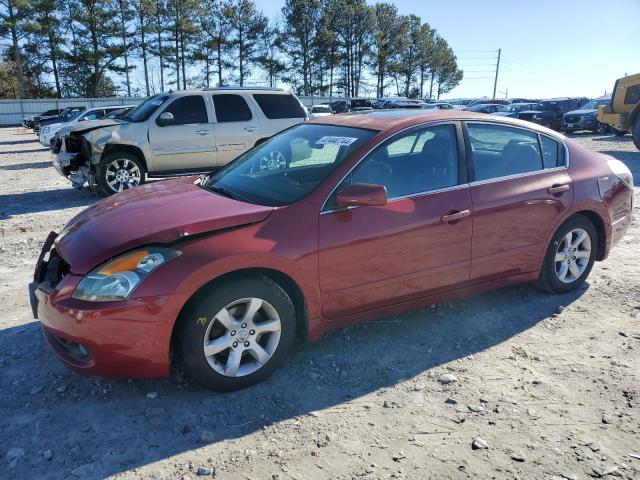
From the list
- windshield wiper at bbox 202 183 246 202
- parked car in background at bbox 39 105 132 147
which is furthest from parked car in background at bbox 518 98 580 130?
windshield wiper at bbox 202 183 246 202

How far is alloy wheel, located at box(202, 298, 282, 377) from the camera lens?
3.01 metres

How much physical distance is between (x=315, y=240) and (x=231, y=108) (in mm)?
7298

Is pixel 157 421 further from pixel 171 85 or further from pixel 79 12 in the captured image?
pixel 171 85

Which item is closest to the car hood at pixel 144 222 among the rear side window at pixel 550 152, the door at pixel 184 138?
the rear side window at pixel 550 152

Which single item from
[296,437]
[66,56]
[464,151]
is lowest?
[296,437]

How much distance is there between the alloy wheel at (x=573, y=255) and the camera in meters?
4.49

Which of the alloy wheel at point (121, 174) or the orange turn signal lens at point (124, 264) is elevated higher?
the orange turn signal lens at point (124, 264)

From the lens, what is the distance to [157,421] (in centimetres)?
288

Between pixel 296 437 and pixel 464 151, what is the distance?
2405mm

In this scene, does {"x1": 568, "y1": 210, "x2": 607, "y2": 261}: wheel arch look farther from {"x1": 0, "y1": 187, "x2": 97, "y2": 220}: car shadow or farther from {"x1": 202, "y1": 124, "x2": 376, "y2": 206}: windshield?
{"x1": 0, "y1": 187, "x2": 97, "y2": 220}: car shadow

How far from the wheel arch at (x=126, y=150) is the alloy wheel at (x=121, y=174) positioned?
16cm

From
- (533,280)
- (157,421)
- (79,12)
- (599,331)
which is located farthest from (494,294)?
(79,12)

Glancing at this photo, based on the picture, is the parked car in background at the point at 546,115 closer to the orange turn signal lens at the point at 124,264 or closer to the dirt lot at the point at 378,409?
the dirt lot at the point at 378,409

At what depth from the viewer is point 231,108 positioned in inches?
390
